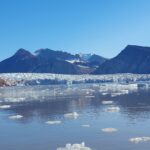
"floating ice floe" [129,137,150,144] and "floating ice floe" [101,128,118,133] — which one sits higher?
"floating ice floe" [101,128,118,133]

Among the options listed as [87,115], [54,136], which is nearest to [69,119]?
[87,115]

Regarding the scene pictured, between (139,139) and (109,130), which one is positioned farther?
(109,130)

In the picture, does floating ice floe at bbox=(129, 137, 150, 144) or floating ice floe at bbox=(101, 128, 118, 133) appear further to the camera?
floating ice floe at bbox=(101, 128, 118, 133)

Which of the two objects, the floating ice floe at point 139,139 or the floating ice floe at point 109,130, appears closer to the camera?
the floating ice floe at point 139,139

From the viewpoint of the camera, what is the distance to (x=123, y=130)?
59.0ft

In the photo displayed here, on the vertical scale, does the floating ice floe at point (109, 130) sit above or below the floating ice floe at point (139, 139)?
above

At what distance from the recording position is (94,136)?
16750mm

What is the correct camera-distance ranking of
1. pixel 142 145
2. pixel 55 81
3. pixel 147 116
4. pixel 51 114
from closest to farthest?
pixel 142 145, pixel 147 116, pixel 51 114, pixel 55 81

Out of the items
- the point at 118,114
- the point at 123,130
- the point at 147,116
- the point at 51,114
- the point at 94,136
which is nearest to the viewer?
the point at 94,136

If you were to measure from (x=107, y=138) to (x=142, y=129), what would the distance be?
2465 millimetres

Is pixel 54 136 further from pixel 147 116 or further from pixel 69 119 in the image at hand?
pixel 147 116

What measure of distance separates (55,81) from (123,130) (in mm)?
137563

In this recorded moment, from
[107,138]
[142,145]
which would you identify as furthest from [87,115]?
[142,145]

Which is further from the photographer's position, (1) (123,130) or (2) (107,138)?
(1) (123,130)
